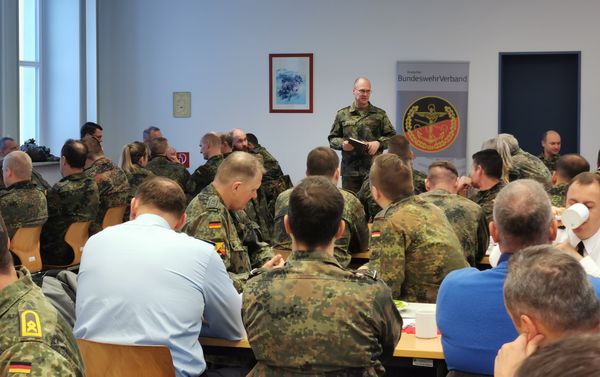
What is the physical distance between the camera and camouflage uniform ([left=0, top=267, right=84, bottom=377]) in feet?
6.02

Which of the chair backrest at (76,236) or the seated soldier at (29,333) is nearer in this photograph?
the seated soldier at (29,333)

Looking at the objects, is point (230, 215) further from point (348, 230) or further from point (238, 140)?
point (238, 140)

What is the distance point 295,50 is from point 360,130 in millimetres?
2680

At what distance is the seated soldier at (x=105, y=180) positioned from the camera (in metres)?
7.66

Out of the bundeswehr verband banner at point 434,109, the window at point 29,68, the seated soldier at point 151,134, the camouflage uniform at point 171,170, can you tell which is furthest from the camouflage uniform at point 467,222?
the window at point 29,68

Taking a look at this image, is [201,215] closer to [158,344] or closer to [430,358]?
[158,344]

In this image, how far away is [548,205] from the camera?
289 centimetres

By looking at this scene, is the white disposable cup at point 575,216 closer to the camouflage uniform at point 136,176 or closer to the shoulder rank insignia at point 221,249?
the shoulder rank insignia at point 221,249

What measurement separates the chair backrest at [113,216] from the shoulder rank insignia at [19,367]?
5776mm

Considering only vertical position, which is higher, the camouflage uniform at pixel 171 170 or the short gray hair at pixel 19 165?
the short gray hair at pixel 19 165

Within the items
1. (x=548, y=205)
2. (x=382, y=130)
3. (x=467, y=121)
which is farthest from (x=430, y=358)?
(x=467, y=121)

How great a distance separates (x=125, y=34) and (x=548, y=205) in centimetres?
977

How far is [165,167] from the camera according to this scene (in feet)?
30.2

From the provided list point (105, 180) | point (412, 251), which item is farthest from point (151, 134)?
point (412, 251)
